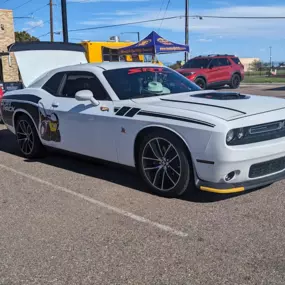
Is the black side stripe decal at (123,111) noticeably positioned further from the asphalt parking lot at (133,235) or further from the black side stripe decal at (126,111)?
the asphalt parking lot at (133,235)

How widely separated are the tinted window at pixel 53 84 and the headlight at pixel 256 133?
10.5ft

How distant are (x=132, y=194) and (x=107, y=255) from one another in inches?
63.4

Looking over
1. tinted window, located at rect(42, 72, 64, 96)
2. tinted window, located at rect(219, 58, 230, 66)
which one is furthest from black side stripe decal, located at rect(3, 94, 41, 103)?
tinted window, located at rect(219, 58, 230, 66)

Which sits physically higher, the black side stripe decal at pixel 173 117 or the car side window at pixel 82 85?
the car side window at pixel 82 85

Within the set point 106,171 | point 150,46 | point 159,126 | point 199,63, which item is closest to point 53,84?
point 106,171

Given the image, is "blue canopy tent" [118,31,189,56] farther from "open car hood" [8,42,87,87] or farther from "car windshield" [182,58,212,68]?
"open car hood" [8,42,87,87]

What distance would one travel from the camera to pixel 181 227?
4074 mm

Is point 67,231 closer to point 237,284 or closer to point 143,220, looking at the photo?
point 143,220

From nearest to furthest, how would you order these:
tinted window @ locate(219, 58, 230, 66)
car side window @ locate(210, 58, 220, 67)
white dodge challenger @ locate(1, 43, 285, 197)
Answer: white dodge challenger @ locate(1, 43, 285, 197) < car side window @ locate(210, 58, 220, 67) < tinted window @ locate(219, 58, 230, 66)

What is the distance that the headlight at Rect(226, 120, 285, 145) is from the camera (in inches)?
169

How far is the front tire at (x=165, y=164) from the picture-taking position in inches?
181

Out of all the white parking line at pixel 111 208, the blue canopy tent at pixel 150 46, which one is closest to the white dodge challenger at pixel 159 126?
the white parking line at pixel 111 208

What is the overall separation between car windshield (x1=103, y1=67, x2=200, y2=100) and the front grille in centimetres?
171

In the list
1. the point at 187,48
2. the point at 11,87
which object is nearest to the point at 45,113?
the point at 11,87
